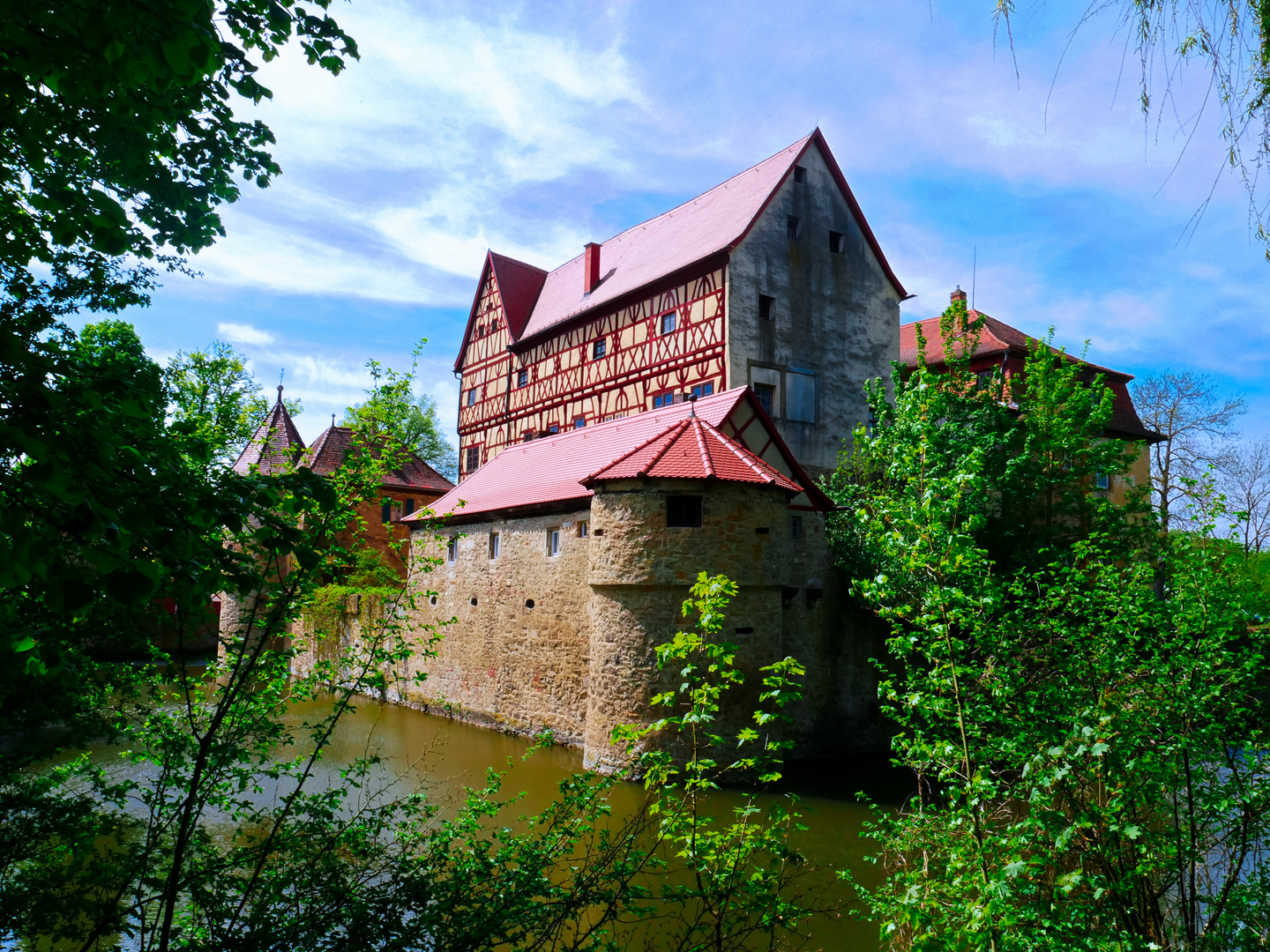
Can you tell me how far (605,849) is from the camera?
3.97 meters

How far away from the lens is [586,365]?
70.5ft

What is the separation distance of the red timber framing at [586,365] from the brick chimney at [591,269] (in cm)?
157

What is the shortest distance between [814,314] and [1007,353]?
6.12 meters

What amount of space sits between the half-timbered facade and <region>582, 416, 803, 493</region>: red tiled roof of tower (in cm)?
481

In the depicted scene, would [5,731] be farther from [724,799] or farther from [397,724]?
[397,724]

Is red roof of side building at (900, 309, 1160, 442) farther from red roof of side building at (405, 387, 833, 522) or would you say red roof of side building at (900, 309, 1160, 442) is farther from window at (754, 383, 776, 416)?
red roof of side building at (405, 387, 833, 522)

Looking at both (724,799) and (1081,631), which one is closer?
(1081,631)

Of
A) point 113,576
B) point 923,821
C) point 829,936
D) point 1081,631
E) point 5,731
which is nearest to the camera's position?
point 113,576

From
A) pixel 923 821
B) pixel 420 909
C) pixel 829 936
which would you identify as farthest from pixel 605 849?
pixel 829 936

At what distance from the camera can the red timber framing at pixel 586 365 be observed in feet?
60.5

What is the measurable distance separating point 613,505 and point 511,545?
4.15 m

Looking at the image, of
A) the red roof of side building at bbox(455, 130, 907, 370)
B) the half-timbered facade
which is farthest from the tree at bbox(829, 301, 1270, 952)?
A: the red roof of side building at bbox(455, 130, 907, 370)

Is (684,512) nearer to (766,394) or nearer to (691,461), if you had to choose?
(691,461)

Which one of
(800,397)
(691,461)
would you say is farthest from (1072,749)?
(800,397)
